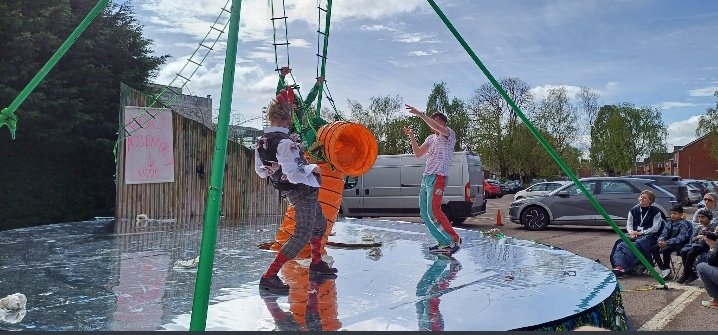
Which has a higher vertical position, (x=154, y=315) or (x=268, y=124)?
(x=268, y=124)

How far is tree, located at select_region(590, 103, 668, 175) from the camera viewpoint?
57.3 metres

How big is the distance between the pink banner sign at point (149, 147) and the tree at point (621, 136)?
171 ft

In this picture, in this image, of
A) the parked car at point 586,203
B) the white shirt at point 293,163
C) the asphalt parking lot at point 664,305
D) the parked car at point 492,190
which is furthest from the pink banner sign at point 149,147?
the parked car at point 492,190

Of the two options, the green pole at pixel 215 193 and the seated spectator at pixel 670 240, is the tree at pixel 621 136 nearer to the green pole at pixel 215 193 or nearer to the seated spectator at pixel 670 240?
the seated spectator at pixel 670 240

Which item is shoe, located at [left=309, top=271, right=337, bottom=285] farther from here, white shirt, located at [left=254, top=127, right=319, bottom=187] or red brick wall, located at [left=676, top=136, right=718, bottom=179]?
red brick wall, located at [left=676, top=136, right=718, bottom=179]

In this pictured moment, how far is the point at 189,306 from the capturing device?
403cm

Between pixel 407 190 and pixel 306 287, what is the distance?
1151cm

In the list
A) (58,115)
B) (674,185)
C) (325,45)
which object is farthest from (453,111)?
(325,45)

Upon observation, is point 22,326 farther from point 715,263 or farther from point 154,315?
point 715,263

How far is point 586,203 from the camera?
14.6m

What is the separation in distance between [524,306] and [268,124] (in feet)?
7.33

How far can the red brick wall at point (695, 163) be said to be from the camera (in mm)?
75500

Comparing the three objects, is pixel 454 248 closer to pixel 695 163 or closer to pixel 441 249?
pixel 441 249

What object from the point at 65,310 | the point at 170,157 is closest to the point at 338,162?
the point at 65,310
